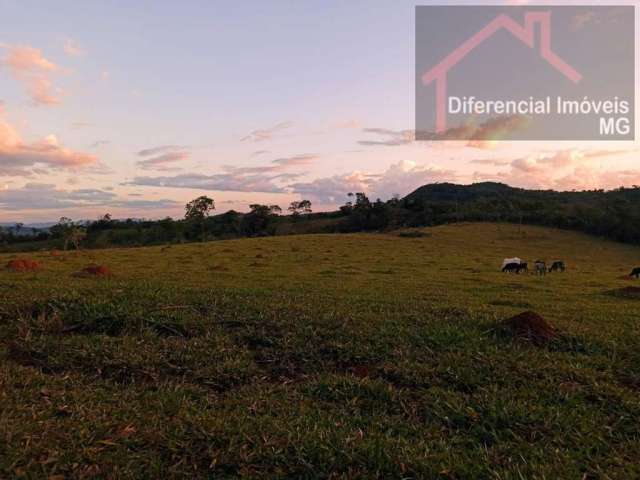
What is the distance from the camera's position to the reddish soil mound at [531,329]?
23.4 ft

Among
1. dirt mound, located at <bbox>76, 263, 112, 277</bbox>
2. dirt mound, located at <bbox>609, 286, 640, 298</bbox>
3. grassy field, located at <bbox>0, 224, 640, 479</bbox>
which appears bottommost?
dirt mound, located at <bbox>609, 286, 640, 298</bbox>

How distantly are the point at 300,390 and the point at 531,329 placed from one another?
4146mm

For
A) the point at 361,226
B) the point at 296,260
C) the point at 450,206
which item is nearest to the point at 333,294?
the point at 296,260

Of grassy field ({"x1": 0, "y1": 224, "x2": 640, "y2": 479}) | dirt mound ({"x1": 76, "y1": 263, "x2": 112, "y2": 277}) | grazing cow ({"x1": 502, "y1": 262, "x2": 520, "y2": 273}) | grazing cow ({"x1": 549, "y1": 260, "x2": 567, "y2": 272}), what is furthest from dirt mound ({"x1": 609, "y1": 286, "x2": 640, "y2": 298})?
dirt mound ({"x1": 76, "y1": 263, "x2": 112, "y2": 277})

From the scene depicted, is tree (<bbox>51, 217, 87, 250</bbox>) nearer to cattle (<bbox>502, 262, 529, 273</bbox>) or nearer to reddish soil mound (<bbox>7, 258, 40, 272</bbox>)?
reddish soil mound (<bbox>7, 258, 40, 272</bbox>)

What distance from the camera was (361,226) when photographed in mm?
75812

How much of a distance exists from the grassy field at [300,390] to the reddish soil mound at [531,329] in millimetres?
194

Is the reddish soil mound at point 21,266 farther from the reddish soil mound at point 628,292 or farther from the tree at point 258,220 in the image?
the tree at point 258,220

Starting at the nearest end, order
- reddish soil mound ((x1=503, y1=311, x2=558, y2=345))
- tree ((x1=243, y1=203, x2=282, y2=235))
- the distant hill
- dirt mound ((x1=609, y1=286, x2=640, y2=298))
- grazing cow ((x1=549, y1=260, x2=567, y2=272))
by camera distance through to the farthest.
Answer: reddish soil mound ((x1=503, y1=311, x2=558, y2=345)), dirt mound ((x1=609, y1=286, x2=640, y2=298)), grazing cow ((x1=549, y1=260, x2=567, y2=272)), the distant hill, tree ((x1=243, y1=203, x2=282, y2=235))

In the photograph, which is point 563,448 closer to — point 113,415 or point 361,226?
point 113,415

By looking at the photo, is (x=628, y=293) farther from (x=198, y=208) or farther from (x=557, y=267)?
(x=198, y=208)

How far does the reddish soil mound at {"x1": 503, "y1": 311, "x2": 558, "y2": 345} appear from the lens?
281 inches

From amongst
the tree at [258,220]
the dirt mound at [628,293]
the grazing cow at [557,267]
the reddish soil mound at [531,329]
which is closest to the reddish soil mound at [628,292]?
the dirt mound at [628,293]

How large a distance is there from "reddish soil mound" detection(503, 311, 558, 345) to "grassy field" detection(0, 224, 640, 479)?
0.19 metres
